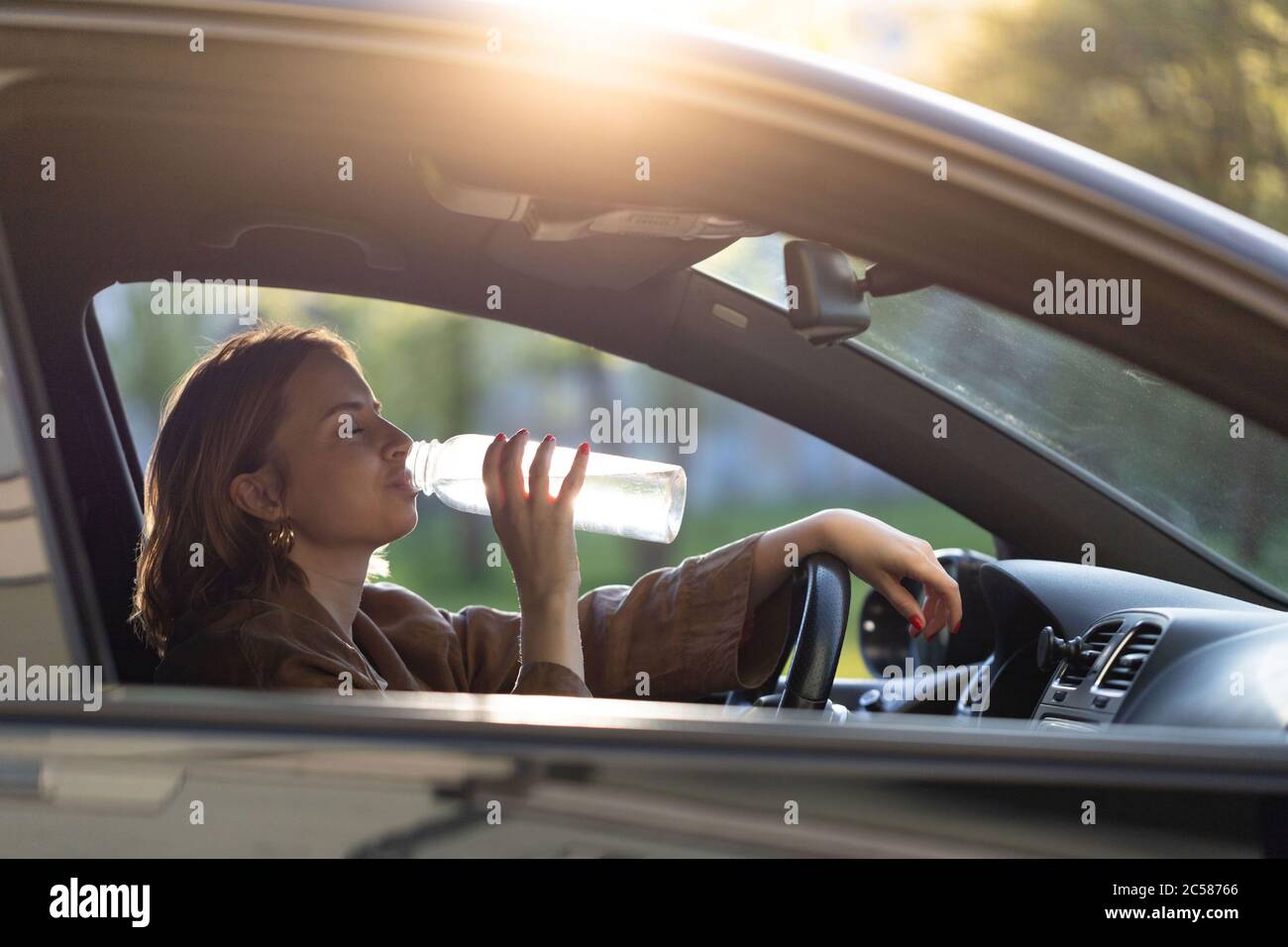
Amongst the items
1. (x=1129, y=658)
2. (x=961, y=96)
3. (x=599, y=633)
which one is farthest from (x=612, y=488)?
(x=961, y=96)

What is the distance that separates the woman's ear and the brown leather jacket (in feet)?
0.45

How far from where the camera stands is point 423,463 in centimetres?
226

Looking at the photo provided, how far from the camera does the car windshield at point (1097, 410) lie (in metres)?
1.39

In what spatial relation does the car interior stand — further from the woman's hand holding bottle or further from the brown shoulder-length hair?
the woman's hand holding bottle

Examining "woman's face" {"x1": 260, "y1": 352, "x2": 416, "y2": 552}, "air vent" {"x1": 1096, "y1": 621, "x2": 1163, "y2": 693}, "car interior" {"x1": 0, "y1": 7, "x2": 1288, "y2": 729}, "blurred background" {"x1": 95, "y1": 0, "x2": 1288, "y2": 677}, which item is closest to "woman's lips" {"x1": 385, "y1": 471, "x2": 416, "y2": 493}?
"woman's face" {"x1": 260, "y1": 352, "x2": 416, "y2": 552}

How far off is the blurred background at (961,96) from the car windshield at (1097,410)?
5109 millimetres

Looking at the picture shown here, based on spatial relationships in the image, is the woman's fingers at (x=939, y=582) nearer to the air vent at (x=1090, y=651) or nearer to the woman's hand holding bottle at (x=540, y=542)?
the air vent at (x=1090, y=651)

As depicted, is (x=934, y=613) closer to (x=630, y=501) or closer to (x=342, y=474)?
(x=630, y=501)

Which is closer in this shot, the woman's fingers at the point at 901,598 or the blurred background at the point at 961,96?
the woman's fingers at the point at 901,598

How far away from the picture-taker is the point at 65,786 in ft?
3.29

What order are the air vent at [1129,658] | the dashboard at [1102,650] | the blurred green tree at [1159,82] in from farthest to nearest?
the blurred green tree at [1159,82], the air vent at [1129,658], the dashboard at [1102,650]

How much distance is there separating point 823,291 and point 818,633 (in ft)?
2.16

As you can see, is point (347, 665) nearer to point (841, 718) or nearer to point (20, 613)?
point (20, 613)

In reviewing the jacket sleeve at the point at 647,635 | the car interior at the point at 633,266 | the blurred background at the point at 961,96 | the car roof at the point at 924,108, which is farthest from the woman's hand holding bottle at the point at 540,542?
the blurred background at the point at 961,96
